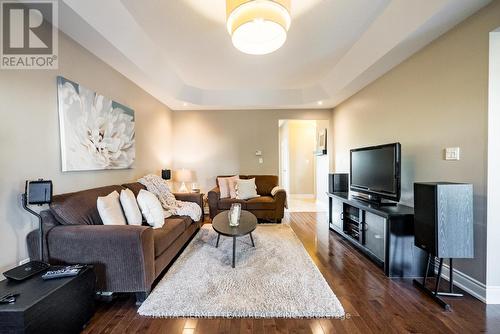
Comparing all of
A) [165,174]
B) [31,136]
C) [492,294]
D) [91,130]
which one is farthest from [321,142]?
[31,136]

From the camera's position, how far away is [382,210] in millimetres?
2463

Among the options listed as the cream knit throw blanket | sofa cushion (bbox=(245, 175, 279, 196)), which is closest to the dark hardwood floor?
the cream knit throw blanket

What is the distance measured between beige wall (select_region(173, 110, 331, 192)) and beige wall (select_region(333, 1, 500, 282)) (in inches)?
91.7

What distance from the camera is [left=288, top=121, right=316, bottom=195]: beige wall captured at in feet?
23.7

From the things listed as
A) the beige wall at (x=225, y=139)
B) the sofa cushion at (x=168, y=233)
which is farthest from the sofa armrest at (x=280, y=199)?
the sofa cushion at (x=168, y=233)

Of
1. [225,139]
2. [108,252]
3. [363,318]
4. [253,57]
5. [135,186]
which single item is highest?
[253,57]

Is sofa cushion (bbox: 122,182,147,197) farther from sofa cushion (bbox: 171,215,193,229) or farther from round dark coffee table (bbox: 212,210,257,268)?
round dark coffee table (bbox: 212,210,257,268)

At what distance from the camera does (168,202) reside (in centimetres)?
324

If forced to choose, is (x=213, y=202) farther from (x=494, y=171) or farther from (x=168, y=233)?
(x=494, y=171)

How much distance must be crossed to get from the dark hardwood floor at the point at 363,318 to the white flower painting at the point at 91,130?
1.46 metres

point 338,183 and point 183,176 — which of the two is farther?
point 183,176

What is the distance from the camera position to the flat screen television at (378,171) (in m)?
2.54

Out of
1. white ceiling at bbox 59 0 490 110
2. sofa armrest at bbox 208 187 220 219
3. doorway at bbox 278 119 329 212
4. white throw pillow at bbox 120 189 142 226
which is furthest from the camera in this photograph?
doorway at bbox 278 119 329 212

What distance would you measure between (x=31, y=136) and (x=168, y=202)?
5.72ft
